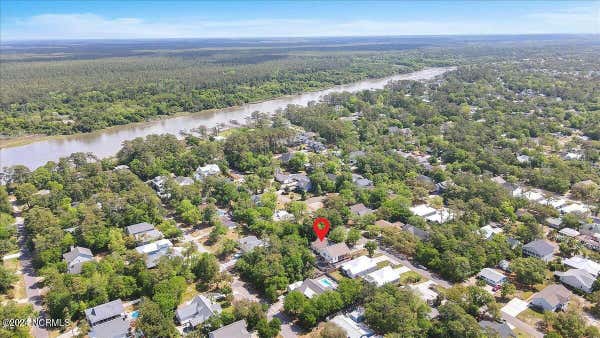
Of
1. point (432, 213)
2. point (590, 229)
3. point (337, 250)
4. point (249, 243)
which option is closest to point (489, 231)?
point (432, 213)

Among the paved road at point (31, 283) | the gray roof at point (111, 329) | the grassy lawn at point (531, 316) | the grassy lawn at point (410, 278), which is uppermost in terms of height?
the gray roof at point (111, 329)

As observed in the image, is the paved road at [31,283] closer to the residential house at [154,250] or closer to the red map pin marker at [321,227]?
the residential house at [154,250]

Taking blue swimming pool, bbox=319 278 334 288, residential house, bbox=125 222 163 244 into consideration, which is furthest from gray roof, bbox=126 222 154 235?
blue swimming pool, bbox=319 278 334 288

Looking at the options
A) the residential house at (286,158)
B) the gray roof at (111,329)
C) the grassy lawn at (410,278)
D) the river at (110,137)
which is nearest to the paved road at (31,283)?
the gray roof at (111,329)

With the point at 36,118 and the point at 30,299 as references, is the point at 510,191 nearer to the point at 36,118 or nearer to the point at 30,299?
the point at 30,299

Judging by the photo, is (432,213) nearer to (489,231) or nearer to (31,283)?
(489,231)

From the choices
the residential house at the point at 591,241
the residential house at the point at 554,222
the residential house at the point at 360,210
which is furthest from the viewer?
the residential house at the point at 360,210

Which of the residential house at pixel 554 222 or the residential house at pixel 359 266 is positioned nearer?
the residential house at pixel 359 266
